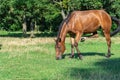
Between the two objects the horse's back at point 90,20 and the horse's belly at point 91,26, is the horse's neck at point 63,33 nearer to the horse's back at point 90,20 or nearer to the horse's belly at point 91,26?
the horse's back at point 90,20

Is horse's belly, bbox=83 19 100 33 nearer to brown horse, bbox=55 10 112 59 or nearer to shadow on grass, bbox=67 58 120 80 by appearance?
brown horse, bbox=55 10 112 59

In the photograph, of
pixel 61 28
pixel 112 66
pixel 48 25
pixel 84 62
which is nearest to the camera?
pixel 112 66

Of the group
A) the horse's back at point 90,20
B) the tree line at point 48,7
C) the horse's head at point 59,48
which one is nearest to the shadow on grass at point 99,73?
the horse's head at point 59,48

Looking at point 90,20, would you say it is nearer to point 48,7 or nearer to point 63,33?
point 63,33

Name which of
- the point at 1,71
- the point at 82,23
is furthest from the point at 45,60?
the point at 1,71

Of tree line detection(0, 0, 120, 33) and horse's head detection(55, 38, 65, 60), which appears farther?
tree line detection(0, 0, 120, 33)

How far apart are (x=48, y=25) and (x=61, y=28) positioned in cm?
3593

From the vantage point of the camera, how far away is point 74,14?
18547 mm

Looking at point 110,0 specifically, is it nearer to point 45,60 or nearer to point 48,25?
point 48,25

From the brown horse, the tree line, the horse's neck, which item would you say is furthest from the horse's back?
the tree line

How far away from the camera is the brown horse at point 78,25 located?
59.2 ft

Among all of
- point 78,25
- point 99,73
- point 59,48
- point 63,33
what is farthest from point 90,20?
point 99,73

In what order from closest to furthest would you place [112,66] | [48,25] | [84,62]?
1. [112,66]
2. [84,62]
3. [48,25]

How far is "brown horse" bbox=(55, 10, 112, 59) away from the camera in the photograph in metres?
18.0
